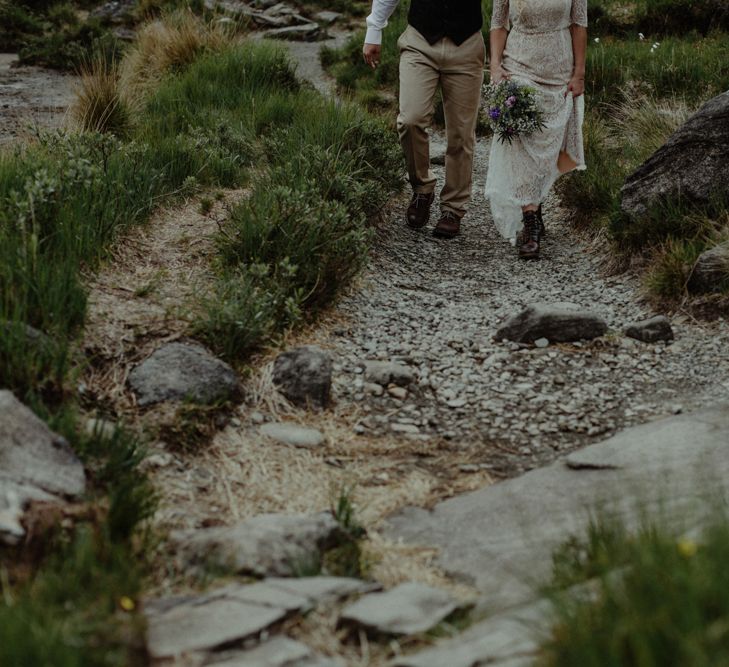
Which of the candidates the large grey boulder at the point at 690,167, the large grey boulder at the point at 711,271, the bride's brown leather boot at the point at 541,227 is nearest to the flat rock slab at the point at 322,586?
the large grey boulder at the point at 711,271

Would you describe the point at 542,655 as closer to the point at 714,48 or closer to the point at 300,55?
the point at 714,48

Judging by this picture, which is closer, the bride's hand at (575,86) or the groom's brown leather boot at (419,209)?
the bride's hand at (575,86)

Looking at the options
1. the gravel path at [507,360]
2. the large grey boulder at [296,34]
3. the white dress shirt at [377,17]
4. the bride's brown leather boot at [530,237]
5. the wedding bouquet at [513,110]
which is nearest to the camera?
the gravel path at [507,360]

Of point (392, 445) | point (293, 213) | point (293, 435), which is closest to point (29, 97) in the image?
point (293, 213)

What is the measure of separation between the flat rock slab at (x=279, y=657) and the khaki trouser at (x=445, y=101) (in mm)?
5583

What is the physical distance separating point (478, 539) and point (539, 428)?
1232 mm

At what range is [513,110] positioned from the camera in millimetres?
6754

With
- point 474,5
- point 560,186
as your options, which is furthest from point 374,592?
point 560,186

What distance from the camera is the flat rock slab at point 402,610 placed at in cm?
243

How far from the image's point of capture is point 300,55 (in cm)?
1499

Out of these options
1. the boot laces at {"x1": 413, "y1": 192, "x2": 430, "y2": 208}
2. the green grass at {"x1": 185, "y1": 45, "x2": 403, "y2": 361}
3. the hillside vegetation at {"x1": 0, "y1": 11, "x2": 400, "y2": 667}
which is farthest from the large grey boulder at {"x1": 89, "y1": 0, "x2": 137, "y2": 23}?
the boot laces at {"x1": 413, "y1": 192, "x2": 430, "y2": 208}

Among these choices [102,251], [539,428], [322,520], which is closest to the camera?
[322,520]

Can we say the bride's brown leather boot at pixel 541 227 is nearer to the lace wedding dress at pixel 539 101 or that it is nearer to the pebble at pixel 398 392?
the lace wedding dress at pixel 539 101

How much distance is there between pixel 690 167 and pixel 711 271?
110 cm
